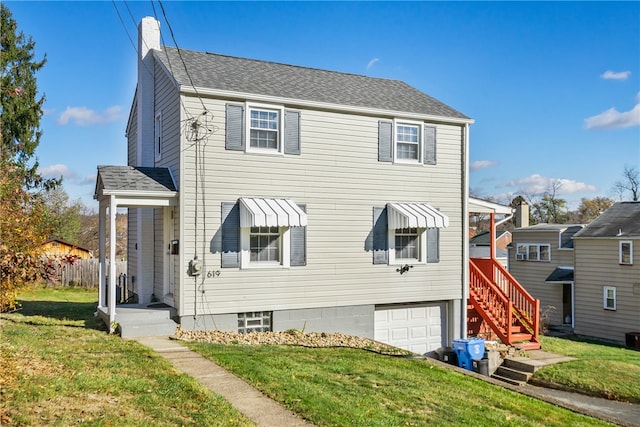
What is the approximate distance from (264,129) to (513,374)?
361 inches

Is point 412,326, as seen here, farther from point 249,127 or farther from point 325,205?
point 249,127

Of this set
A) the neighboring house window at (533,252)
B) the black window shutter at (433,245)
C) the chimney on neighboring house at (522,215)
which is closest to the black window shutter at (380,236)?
the black window shutter at (433,245)

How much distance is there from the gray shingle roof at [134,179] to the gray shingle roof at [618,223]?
2032 centimetres

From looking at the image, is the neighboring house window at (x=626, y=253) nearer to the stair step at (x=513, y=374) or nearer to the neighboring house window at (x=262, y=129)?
the stair step at (x=513, y=374)

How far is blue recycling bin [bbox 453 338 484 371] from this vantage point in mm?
13961

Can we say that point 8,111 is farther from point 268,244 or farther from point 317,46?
point 268,244

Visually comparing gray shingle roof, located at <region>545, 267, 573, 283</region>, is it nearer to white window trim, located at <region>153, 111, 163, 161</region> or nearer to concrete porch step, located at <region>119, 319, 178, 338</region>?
white window trim, located at <region>153, 111, 163, 161</region>

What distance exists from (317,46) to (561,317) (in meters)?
21.5

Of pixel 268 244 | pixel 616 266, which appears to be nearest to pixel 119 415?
pixel 268 244

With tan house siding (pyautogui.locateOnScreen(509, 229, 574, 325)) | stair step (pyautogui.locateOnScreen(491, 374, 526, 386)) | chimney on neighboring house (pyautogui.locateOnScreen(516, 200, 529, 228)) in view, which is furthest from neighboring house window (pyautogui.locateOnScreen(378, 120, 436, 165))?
chimney on neighboring house (pyautogui.locateOnScreen(516, 200, 529, 228))

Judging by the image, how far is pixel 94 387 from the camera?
22.5 feet

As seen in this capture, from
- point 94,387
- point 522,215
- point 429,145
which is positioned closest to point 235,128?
point 429,145

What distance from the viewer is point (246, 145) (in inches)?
503

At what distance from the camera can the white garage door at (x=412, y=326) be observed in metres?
14.8
